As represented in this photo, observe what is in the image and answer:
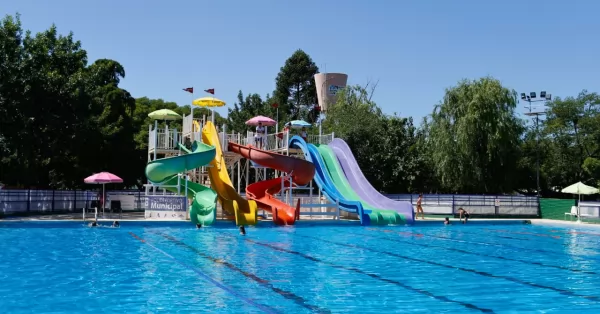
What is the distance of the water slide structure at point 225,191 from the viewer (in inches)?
888

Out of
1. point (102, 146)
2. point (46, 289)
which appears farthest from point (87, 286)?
point (102, 146)

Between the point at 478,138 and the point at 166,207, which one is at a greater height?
the point at 478,138

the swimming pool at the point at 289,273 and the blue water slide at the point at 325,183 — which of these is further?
the blue water slide at the point at 325,183

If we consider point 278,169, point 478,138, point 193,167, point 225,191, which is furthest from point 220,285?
point 478,138

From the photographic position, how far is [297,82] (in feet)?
202

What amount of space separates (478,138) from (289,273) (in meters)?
26.4

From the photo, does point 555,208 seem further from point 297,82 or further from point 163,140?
point 297,82

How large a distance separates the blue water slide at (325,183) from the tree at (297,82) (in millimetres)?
31985

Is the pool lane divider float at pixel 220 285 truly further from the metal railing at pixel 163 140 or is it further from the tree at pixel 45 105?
the tree at pixel 45 105

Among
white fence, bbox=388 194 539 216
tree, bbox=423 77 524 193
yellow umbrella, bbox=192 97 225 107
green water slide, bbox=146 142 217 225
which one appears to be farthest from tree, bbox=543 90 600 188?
green water slide, bbox=146 142 217 225

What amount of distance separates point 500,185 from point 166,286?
3055 centimetres

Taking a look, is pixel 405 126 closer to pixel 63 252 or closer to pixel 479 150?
pixel 479 150

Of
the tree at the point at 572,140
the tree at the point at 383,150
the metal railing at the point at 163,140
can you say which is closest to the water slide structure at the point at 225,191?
the metal railing at the point at 163,140

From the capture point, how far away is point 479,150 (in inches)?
1384
